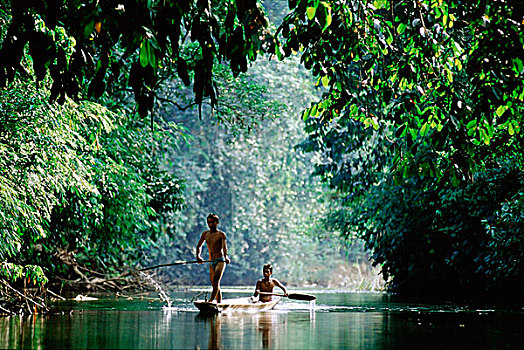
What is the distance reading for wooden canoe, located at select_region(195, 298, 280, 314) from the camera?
15.7m

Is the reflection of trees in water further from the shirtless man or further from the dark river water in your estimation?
the shirtless man

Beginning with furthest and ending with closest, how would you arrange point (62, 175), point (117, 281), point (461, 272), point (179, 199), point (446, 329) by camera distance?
point (117, 281), point (179, 199), point (461, 272), point (62, 175), point (446, 329)

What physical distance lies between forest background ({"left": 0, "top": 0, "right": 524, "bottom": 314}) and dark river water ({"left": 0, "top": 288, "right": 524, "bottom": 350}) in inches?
65.8

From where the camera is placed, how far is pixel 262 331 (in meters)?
11.3

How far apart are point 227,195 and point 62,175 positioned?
Result: 39014mm

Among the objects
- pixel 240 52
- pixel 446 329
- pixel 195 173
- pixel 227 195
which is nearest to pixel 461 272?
pixel 446 329

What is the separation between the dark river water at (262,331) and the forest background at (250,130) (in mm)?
1671

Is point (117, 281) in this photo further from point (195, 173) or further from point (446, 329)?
point (195, 173)

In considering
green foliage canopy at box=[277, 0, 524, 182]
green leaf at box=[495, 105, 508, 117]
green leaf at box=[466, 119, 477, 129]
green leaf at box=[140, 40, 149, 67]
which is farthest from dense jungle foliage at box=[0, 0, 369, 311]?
green leaf at box=[495, 105, 508, 117]

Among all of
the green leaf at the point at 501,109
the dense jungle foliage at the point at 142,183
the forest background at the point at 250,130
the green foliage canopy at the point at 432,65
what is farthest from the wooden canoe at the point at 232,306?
the green leaf at the point at 501,109

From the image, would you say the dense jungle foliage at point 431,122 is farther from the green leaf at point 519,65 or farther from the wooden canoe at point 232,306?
the wooden canoe at point 232,306

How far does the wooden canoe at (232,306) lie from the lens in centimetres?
1570

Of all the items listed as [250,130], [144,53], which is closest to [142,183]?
[250,130]

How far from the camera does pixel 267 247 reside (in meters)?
57.6
